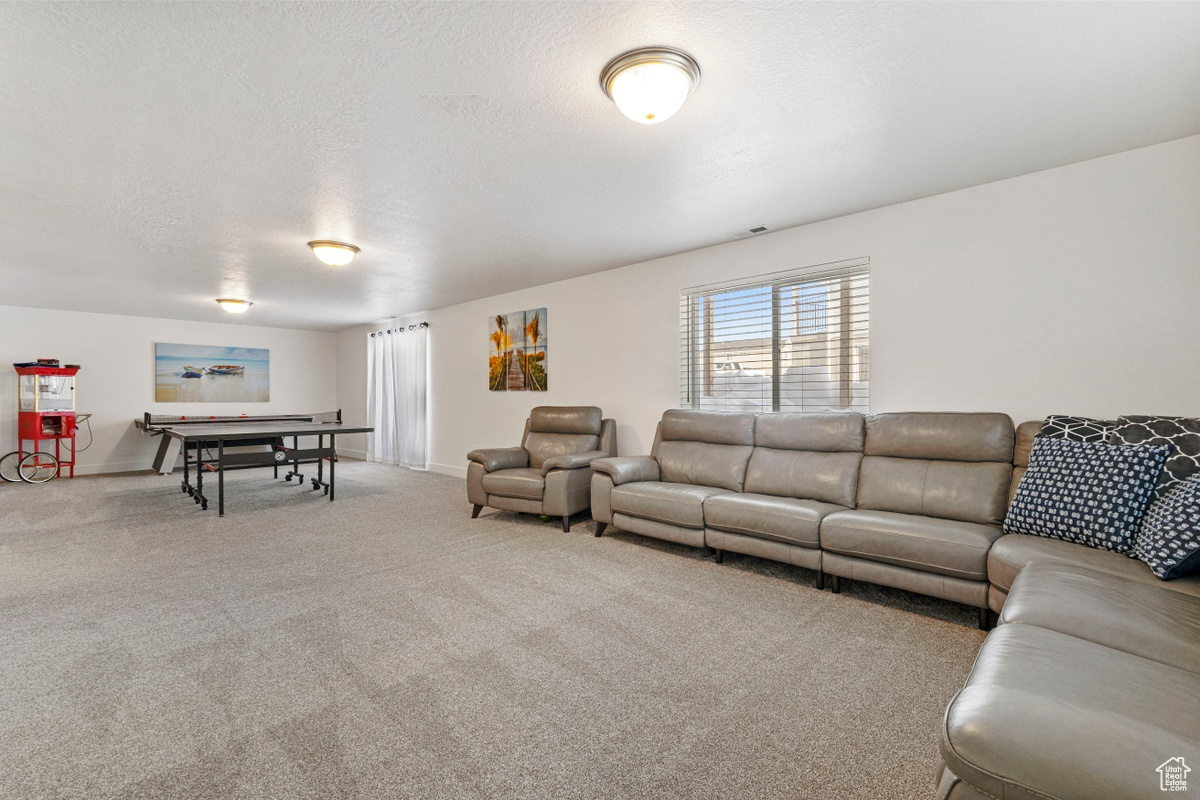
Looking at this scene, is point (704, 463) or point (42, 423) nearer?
point (704, 463)

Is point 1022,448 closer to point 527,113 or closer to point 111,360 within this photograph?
point 527,113

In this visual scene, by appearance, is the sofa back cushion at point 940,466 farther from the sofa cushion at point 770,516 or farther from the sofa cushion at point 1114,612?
the sofa cushion at point 1114,612

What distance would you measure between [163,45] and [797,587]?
12.0 feet

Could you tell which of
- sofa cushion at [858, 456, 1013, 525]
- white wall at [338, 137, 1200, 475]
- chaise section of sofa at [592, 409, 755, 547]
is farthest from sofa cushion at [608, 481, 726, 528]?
white wall at [338, 137, 1200, 475]

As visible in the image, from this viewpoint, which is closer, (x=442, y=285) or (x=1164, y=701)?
(x=1164, y=701)

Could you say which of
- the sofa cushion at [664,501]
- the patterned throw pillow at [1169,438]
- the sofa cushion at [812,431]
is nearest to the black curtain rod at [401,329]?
the sofa cushion at [664,501]

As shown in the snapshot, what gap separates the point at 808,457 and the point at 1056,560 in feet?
5.07

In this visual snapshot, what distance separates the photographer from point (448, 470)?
738 cm

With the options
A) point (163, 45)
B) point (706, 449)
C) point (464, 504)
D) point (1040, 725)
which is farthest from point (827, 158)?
point (464, 504)

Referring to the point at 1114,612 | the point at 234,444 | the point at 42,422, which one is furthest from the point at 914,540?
the point at 42,422

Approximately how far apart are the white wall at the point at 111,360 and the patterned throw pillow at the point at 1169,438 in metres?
10.3

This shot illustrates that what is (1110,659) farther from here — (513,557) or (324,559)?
(324,559)

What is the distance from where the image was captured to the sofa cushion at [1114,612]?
4.51ft

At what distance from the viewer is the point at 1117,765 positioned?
0.90 m
